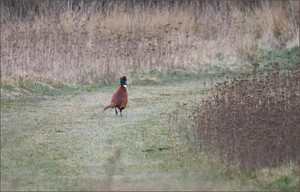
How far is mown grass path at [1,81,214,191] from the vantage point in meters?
8.83

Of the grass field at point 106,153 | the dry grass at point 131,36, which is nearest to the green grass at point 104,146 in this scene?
the grass field at point 106,153

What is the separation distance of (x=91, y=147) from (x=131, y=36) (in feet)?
35.7

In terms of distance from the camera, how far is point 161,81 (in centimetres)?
1883

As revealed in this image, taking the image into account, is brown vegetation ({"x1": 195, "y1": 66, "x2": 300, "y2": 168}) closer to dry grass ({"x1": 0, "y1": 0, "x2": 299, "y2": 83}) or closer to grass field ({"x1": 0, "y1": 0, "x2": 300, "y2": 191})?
grass field ({"x1": 0, "y1": 0, "x2": 300, "y2": 191})

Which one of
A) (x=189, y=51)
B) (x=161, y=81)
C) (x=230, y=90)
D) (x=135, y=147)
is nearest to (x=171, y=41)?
(x=189, y=51)

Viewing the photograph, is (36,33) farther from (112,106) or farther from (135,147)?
(135,147)

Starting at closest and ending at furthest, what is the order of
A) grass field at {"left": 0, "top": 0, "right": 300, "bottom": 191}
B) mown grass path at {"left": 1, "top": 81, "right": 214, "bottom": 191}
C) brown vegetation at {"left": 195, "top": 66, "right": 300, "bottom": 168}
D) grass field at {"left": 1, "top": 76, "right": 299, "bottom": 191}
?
1. grass field at {"left": 1, "top": 76, "right": 299, "bottom": 191}
2. mown grass path at {"left": 1, "top": 81, "right": 214, "bottom": 191}
3. grass field at {"left": 0, "top": 0, "right": 300, "bottom": 191}
4. brown vegetation at {"left": 195, "top": 66, "right": 300, "bottom": 168}

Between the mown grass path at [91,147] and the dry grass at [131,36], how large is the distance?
244cm

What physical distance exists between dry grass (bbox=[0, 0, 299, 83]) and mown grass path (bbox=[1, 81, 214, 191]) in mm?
2436

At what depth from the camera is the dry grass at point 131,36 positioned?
18.3m

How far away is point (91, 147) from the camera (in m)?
10.8

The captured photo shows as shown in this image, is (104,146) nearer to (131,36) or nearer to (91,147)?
(91,147)

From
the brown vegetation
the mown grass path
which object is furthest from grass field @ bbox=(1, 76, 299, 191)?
the brown vegetation

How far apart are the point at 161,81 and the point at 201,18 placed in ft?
18.2
